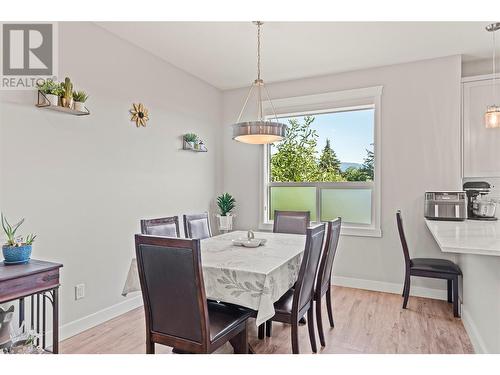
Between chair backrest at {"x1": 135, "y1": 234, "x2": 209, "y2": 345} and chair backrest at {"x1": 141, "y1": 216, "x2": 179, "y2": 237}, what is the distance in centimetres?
75

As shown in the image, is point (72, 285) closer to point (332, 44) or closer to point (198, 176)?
point (198, 176)

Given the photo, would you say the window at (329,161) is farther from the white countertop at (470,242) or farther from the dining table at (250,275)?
the dining table at (250,275)

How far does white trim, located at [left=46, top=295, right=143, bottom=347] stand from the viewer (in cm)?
270

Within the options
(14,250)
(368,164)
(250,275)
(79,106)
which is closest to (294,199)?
(368,164)

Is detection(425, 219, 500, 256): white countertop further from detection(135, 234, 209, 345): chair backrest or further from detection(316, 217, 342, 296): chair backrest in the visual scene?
detection(135, 234, 209, 345): chair backrest

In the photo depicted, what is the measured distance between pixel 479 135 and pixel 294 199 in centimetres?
230

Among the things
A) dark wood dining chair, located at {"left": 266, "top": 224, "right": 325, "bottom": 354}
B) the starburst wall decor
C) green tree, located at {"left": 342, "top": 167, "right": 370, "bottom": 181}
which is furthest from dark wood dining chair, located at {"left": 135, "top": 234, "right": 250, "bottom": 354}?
green tree, located at {"left": 342, "top": 167, "right": 370, "bottom": 181}

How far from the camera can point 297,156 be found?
4637 millimetres

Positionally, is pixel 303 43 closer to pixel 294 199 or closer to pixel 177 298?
pixel 294 199

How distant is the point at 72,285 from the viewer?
2.81m

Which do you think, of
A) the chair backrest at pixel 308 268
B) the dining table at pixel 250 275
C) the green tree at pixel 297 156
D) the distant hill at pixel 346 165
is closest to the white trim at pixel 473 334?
the chair backrest at pixel 308 268

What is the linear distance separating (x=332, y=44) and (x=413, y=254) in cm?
257

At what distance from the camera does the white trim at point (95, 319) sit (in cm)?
270
